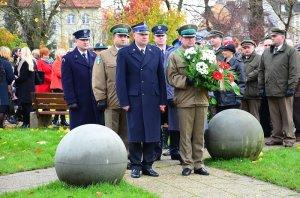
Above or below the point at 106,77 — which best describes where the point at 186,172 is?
below

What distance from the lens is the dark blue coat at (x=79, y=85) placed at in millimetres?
10859

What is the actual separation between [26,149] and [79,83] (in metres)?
2.87

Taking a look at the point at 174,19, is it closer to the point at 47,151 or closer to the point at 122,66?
the point at 47,151

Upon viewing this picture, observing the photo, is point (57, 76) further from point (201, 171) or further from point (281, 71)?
point (201, 171)

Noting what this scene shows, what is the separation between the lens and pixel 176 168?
35.3 ft

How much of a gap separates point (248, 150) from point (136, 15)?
2472 cm

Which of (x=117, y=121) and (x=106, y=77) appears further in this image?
(x=117, y=121)

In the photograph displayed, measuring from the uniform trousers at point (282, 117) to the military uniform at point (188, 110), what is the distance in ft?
12.2

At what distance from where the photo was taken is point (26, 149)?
1313 centimetres

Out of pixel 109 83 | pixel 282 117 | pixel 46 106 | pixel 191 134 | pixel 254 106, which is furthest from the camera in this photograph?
pixel 46 106

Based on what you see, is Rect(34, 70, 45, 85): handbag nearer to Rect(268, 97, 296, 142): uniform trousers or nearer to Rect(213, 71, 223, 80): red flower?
Rect(268, 97, 296, 142): uniform trousers

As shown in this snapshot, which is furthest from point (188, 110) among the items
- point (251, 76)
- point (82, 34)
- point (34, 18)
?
point (34, 18)

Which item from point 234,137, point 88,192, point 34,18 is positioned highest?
point 34,18

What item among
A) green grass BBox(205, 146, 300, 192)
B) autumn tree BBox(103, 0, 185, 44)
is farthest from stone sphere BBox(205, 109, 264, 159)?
autumn tree BBox(103, 0, 185, 44)
